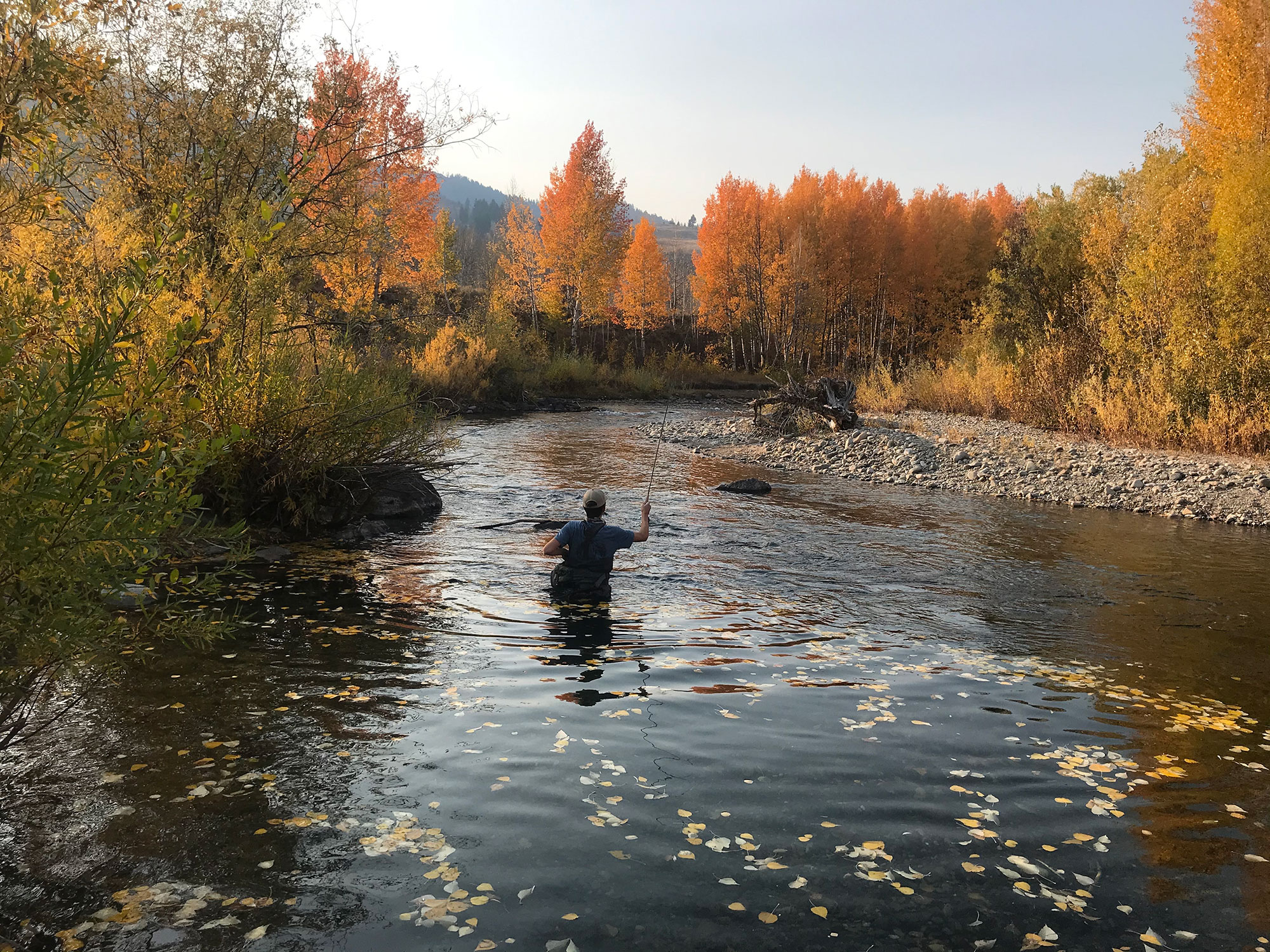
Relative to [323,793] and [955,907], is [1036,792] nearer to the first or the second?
[955,907]

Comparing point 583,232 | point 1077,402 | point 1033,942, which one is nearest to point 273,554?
point 1033,942

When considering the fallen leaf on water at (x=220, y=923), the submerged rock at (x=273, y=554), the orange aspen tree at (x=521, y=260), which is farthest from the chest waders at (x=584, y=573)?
the orange aspen tree at (x=521, y=260)

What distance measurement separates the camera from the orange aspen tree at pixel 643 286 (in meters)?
60.1

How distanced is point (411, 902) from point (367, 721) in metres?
2.35

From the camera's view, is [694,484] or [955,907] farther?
[694,484]

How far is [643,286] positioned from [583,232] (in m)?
8.41

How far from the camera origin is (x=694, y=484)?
1964 cm

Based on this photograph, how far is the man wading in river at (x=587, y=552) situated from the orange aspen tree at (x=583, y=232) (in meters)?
43.6

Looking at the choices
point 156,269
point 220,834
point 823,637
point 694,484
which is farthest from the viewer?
point 694,484

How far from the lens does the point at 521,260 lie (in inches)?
2153

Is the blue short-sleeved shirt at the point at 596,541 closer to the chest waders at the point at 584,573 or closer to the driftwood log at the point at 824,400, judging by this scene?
the chest waders at the point at 584,573

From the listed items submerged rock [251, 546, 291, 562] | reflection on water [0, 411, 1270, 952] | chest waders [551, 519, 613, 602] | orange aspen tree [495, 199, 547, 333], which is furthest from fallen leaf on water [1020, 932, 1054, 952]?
orange aspen tree [495, 199, 547, 333]

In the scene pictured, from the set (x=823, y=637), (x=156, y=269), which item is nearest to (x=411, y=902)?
(x=156, y=269)

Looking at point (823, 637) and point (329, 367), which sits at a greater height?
point (329, 367)
